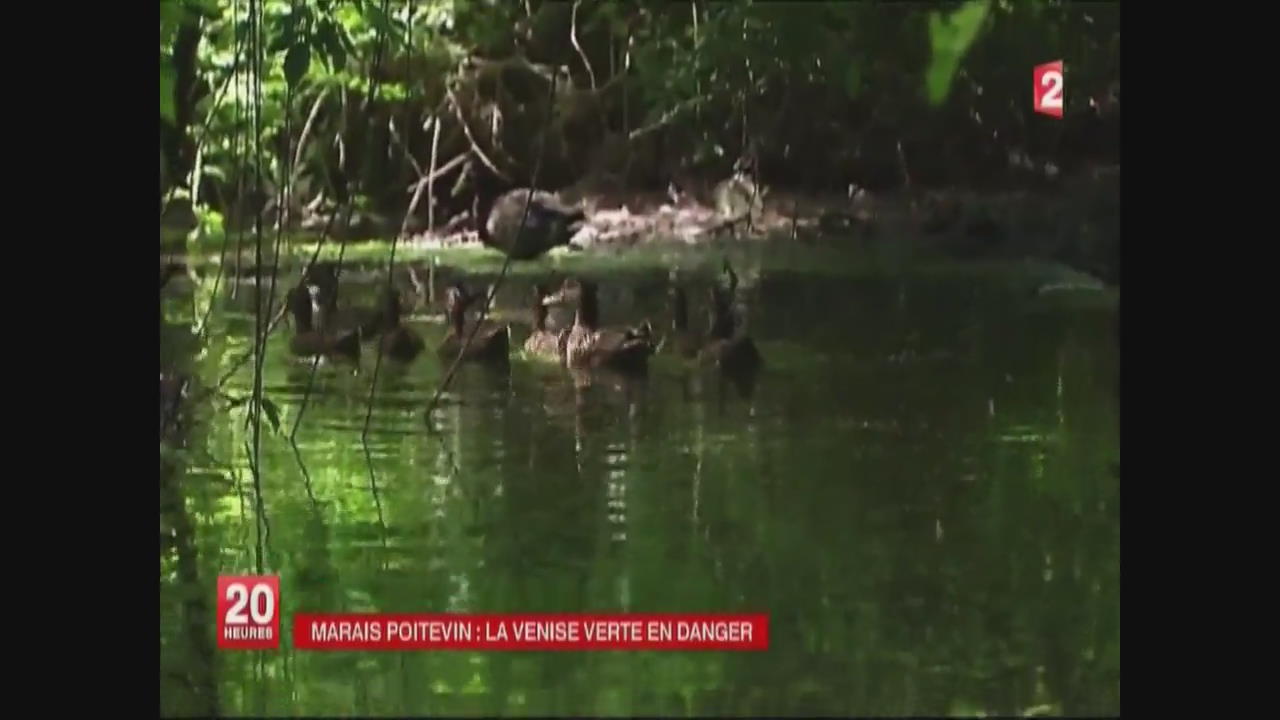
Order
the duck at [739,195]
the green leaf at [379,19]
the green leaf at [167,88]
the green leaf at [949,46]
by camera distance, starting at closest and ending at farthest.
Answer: the green leaf at [949,46]
the green leaf at [167,88]
the green leaf at [379,19]
the duck at [739,195]

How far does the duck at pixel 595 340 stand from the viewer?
1.91 m

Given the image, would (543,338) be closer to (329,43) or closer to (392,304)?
(392,304)

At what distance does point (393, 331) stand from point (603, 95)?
46 cm

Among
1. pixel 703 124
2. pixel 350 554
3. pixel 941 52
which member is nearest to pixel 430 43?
pixel 703 124

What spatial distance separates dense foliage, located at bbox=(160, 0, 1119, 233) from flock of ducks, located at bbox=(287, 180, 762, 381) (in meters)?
0.09

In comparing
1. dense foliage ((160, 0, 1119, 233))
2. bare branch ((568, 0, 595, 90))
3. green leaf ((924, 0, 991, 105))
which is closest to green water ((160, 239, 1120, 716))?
dense foliage ((160, 0, 1119, 233))

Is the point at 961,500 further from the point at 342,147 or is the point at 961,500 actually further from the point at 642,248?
the point at 342,147

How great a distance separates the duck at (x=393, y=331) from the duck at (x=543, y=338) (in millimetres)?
173

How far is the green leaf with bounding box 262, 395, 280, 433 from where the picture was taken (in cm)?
185

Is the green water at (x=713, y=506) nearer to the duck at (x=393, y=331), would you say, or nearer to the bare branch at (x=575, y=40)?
the duck at (x=393, y=331)

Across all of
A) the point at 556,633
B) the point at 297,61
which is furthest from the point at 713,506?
the point at 297,61

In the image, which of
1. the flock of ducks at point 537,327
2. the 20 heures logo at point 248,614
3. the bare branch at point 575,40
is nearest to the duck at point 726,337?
the flock of ducks at point 537,327

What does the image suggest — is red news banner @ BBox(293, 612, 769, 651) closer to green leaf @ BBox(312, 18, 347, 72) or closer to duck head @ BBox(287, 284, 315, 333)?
duck head @ BBox(287, 284, 315, 333)

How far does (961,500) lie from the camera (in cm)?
167
